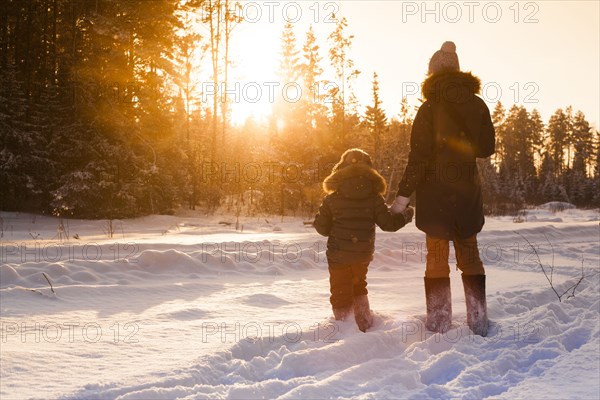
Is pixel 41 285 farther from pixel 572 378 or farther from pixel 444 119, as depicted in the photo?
pixel 572 378

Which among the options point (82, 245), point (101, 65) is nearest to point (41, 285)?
point (82, 245)

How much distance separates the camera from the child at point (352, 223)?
14.1ft

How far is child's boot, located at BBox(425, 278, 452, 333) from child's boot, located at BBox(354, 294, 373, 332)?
509 mm

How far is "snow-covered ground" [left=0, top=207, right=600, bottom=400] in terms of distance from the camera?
2809mm

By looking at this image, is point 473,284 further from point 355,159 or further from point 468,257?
point 355,159

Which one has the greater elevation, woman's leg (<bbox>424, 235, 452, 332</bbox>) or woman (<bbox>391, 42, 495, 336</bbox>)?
woman (<bbox>391, 42, 495, 336</bbox>)

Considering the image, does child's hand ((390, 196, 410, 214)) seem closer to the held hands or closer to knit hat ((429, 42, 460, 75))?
the held hands

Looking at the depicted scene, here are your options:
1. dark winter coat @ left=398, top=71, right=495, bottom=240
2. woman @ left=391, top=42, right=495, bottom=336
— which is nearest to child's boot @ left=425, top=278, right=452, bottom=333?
woman @ left=391, top=42, right=495, bottom=336

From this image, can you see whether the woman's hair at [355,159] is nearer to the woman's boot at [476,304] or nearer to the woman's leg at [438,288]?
the woman's leg at [438,288]

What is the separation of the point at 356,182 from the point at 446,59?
1.36 meters

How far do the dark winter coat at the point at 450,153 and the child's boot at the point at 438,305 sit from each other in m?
0.42

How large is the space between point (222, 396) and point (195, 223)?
14.4 m

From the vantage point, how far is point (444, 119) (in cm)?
409

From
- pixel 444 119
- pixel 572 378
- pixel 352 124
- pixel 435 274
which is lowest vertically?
pixel 572 378
